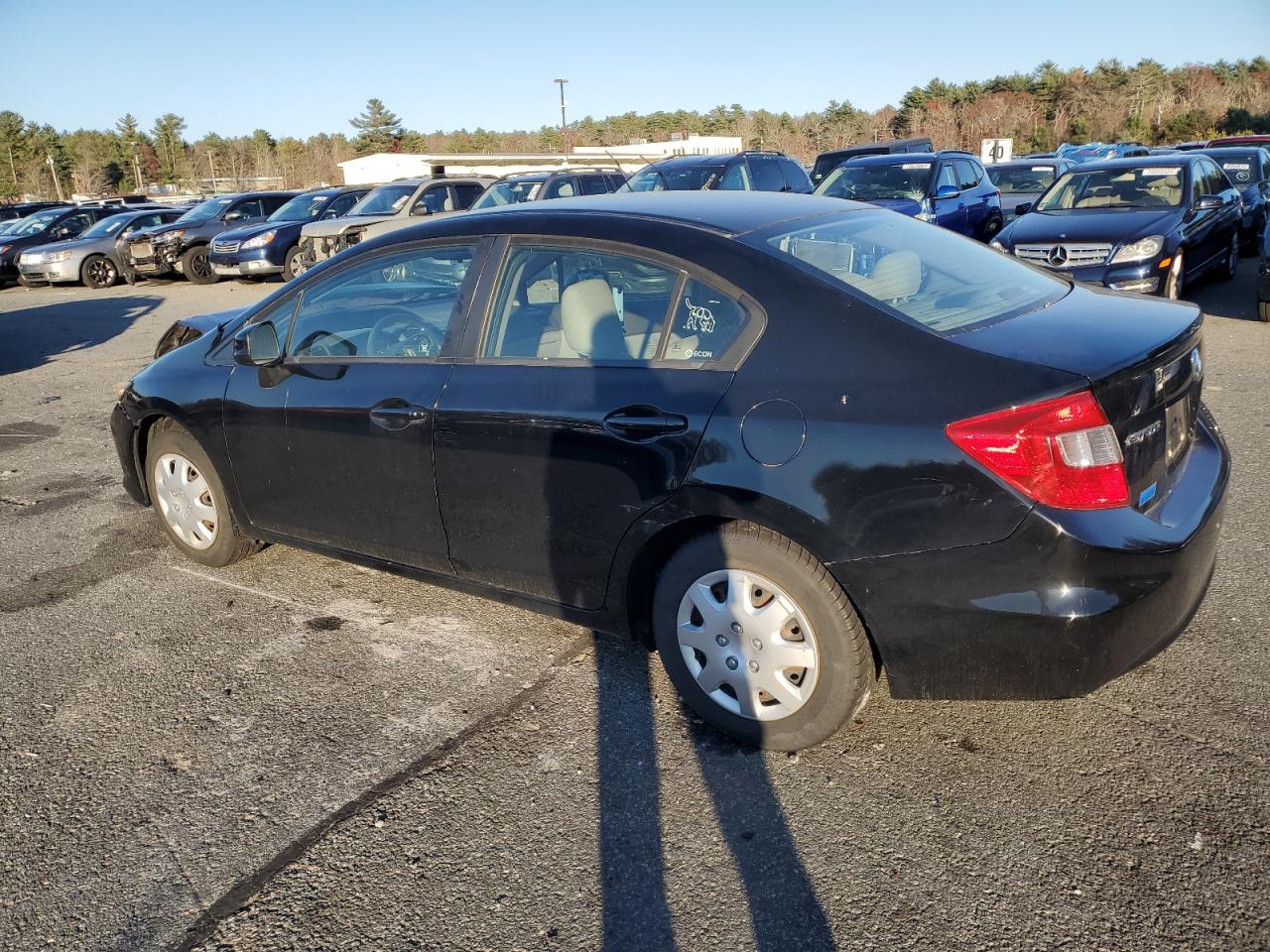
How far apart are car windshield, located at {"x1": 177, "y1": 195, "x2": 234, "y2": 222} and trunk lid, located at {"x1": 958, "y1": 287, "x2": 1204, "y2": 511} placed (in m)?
21.7

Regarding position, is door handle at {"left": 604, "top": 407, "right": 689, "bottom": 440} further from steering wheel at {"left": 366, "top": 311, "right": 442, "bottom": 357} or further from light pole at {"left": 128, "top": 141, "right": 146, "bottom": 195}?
light pole at {"left": 128, "top": 141, "right": 146, "bottom": 195}

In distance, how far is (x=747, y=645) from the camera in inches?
118

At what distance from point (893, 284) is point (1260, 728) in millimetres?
1768

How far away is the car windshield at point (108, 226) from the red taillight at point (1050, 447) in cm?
2373

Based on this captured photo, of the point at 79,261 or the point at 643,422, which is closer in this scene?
the point at 643,422

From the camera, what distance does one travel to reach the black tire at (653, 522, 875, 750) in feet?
9.31

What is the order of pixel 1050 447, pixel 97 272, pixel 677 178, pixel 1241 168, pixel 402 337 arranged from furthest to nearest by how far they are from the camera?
pixel 97 272, pixel 1241 168, pixel 677 178, pixel 402 337, pixel 1050 447

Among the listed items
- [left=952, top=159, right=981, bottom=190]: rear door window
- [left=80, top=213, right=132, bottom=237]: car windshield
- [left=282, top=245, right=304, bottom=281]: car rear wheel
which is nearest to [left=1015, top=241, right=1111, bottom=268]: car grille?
[left=952, top=159, right=981, bottom=190]: rear door window

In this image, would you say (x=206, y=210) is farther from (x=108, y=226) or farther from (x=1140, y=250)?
(x=1140, y=250)

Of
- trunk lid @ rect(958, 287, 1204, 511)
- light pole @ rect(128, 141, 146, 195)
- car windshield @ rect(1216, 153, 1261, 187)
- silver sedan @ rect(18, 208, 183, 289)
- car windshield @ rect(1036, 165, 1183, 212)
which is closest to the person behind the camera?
trunk lid @ rect(958, 287, 1204, 511)

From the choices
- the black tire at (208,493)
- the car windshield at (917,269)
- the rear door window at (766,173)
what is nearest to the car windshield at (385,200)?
the rear door window at (766,173)

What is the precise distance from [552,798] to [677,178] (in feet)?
38.1

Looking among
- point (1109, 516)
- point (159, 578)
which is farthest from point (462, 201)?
point (1109, 516)

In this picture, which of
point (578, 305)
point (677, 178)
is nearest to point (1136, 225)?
point (677, 178)
